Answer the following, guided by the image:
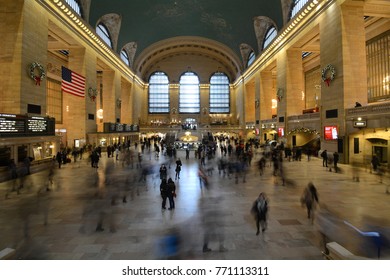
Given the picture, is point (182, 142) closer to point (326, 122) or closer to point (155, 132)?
point (326, 122)

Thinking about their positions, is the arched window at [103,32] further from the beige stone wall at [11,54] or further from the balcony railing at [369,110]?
the balcony railing at [369,110]

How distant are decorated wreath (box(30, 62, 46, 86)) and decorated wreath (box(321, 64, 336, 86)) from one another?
64.5 ft

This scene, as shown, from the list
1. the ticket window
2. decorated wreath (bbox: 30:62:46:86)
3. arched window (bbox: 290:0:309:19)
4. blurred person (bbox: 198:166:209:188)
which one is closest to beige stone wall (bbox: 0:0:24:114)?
decorated wreath (bbox: 30:62:46:86)

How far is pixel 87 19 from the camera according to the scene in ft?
81.0

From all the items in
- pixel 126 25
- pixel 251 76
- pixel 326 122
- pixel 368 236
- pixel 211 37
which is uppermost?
pixel 211 37

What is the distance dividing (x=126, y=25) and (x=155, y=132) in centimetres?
2103

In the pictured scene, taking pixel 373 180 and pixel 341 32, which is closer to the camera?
pixel 373 180

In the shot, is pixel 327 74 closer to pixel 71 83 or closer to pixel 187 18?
pixel 71 83

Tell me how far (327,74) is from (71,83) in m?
19.3

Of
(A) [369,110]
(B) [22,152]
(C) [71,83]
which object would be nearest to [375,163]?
(A) [369,110]

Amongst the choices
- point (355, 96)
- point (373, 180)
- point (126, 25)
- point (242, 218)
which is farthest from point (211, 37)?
point (242, 218)

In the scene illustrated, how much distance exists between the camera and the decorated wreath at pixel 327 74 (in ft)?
56.9

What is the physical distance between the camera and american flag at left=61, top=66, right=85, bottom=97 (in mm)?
19050
